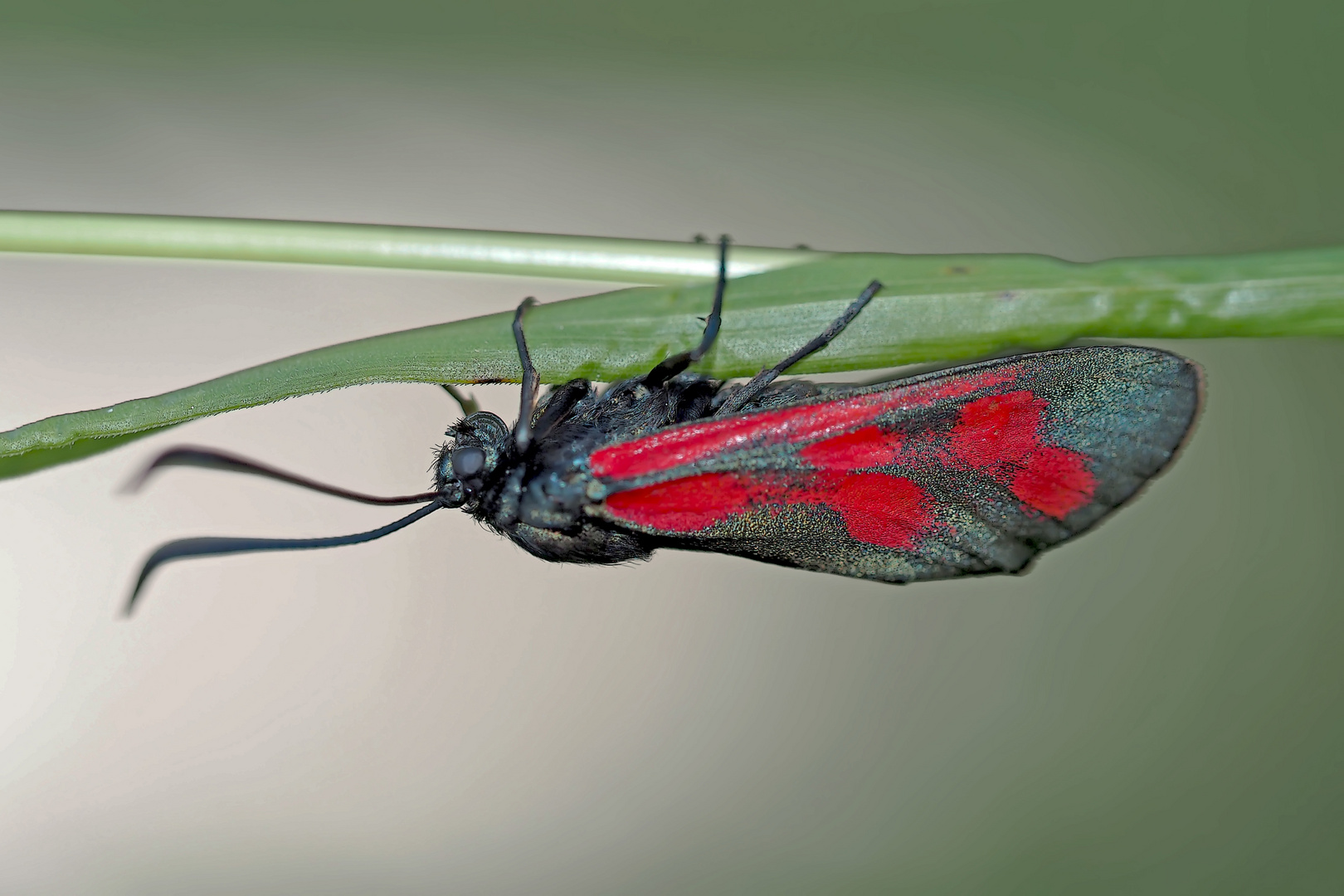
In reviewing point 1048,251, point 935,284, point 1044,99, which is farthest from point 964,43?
point 935,284

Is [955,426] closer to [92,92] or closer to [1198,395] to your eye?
[1198,395]

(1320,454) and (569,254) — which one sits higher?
(569,254)

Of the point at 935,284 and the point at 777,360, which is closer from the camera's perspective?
the point at 935,284

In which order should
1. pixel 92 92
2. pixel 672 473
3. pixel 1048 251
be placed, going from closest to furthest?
pixel 672 473 < pixel 92 92 < pixel 1048 251

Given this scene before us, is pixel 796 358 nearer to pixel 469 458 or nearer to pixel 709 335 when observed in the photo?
pixel 709 335

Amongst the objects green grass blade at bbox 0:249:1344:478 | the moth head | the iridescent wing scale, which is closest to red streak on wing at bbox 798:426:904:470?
the iridescent wing scale

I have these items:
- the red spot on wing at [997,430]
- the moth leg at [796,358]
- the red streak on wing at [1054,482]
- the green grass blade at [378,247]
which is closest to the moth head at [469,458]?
the green grass blade at [378,247]

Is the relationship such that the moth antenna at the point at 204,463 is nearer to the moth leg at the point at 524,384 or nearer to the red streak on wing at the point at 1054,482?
the moth leg at the point at 524,384

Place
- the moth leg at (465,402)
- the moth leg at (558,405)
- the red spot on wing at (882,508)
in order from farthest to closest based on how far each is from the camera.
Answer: the moth leg at (465,402) → the moth leg at (558,405) → the red spot on wing at (882,508)
